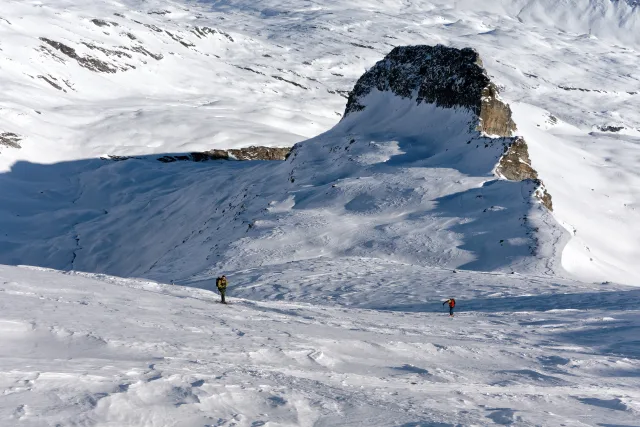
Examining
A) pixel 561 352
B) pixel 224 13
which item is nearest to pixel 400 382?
pixel 561 352

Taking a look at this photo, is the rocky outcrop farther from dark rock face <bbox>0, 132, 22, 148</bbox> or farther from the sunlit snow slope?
dark rock face <bbox>0, 132, 22, 148</bbox>

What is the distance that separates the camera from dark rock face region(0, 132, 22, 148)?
4709 cm

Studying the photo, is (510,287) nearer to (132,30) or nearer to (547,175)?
(547,175)

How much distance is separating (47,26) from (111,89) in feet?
58.9

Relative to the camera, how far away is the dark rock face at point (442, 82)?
32219 millimetres

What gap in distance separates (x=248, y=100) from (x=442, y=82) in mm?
50794

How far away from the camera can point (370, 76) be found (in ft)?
126

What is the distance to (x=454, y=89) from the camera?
109ft

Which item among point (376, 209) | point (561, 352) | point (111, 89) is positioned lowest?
point (111, 89)

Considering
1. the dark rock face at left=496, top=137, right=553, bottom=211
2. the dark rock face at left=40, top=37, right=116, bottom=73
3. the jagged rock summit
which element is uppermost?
the jagged rock summit

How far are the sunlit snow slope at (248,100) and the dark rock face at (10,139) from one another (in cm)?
36

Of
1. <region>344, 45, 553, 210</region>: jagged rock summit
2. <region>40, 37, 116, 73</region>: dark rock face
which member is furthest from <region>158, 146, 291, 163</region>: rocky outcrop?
<region>40, 37, 116, 73</region>: dark rock face

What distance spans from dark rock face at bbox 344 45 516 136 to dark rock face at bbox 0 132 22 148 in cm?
2093

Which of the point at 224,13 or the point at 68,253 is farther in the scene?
the point at 224,13
